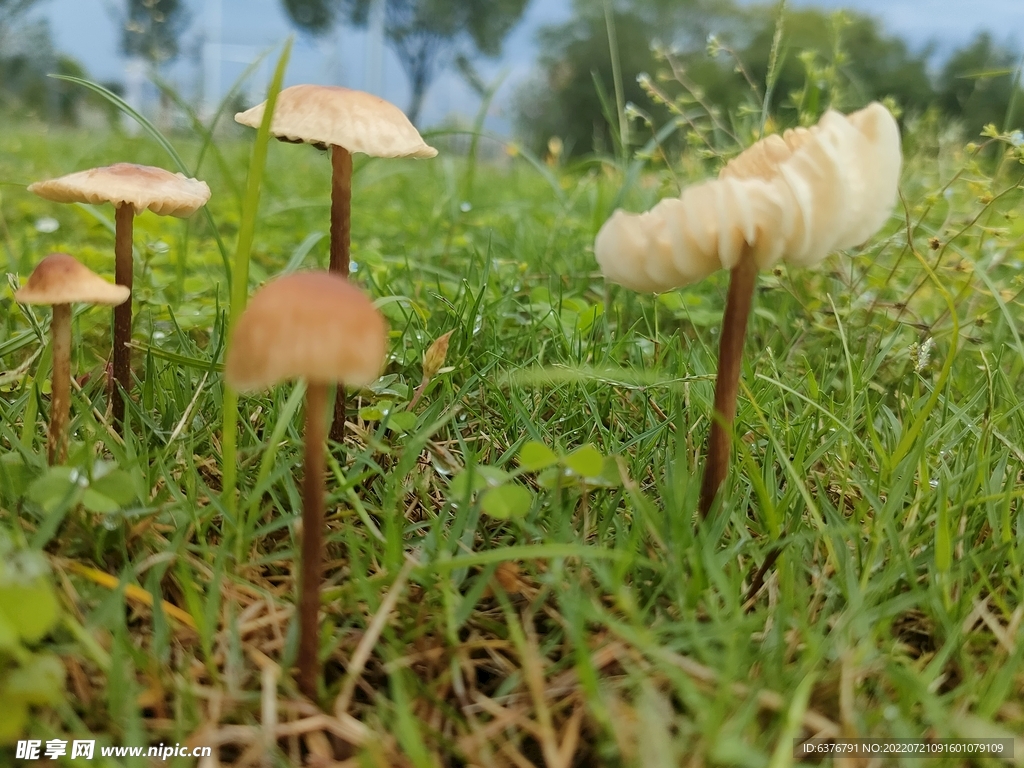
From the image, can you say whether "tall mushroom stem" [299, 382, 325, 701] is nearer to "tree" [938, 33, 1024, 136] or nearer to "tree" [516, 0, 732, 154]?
"tree" [938, 33, 1024, 136]

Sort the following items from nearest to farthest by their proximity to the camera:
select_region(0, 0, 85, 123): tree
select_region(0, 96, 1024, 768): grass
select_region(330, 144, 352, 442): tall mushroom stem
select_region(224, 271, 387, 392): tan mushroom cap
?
1. select_region(224, 271, 387, 392): tan mushroom cap
2. select_region(0, 96, 1024, 768): grass
3. select_region(330, 144, 352, 442): tall mushroom stem
4. select_region(0, 0, 85, 123): tree

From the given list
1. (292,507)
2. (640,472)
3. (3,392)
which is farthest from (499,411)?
(3,392)

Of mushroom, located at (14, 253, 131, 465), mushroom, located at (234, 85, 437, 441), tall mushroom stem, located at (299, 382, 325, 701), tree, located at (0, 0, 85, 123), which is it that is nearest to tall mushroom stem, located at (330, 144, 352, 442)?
mushroom, located at (234, 85, 437, 441)

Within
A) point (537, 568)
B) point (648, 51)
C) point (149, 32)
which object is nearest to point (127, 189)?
point (537, 568)

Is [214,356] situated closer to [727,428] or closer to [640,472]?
[640,472]

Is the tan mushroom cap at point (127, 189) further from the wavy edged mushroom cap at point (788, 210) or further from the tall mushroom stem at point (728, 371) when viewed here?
the tall mushroom stem at point (728, 371)

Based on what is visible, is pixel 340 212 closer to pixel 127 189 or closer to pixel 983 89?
pixel 127 189

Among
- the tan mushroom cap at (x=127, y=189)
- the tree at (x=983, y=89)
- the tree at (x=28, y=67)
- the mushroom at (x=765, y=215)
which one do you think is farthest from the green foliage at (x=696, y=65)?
the tree at (x=28, y=67)
